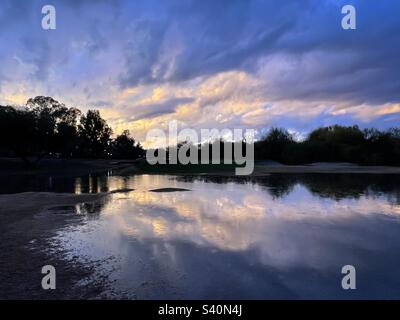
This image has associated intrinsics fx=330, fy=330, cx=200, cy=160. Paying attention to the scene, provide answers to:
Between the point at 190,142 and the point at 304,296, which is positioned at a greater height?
the point at 190,142

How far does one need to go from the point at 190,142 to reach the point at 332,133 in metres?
30.9

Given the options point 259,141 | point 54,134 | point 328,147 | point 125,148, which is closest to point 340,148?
point 328,147

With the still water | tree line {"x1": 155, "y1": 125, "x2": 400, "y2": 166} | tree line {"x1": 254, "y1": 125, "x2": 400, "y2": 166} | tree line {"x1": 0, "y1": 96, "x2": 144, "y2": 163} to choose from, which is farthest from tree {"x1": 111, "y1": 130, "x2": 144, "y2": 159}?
the still water

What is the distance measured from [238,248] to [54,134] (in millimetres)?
49764

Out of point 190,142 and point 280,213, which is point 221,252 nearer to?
point 280,213

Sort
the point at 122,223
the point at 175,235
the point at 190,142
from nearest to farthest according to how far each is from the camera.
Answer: the point at 175,235, the point at 122,223, the point at 190,142

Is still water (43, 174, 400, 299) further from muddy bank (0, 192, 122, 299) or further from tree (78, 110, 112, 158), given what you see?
tree (78, 110, 112, 158)

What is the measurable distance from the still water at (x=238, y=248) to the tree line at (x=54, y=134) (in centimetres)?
3745

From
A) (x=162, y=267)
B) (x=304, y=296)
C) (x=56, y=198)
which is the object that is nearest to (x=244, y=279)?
(x=304, y=296)

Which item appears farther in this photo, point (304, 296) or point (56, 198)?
point (56, 198)

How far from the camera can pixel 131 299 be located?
4.71m

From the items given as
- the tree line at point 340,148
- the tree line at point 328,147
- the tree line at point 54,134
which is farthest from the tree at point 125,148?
the tree line at point 340,148

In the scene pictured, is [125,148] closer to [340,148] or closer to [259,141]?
[259,141]
